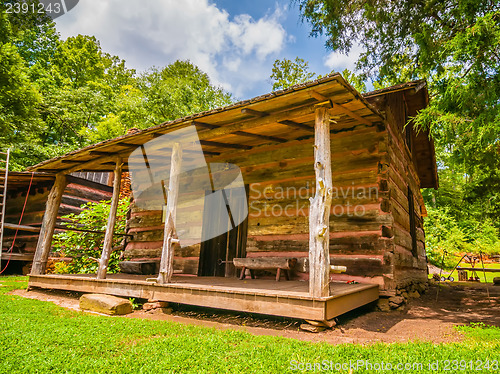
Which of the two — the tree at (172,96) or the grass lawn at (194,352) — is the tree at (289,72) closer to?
the tree at (172,96)

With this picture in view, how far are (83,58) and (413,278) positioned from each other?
28133 mm

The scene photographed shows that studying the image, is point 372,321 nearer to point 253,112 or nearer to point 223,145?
point 253,112

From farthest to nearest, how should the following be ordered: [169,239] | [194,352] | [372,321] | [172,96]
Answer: [172,96]
[169,239]
[372,321]
[194,352]

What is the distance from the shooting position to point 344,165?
717 centimetres

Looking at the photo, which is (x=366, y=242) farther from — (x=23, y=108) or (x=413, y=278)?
(x=23, y=108)

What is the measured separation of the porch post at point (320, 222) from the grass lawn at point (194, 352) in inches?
34.3

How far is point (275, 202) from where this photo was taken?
792 centimetres

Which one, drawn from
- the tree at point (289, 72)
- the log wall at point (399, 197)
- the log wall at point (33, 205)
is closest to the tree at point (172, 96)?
the tree at point (289, 72)

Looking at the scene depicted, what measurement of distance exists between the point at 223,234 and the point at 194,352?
5.45 metres

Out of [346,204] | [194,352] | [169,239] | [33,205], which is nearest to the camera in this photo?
[194,352]

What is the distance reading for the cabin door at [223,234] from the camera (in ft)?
28.1

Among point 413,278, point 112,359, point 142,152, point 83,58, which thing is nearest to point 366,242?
point 413,278

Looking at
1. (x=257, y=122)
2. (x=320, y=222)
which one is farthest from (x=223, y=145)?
(x=320, y=222)

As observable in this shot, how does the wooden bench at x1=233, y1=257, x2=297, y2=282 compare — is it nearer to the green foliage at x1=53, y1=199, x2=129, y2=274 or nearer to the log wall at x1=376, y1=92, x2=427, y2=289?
the log wall at x1=376, y1=92, x2=427, y2=289
